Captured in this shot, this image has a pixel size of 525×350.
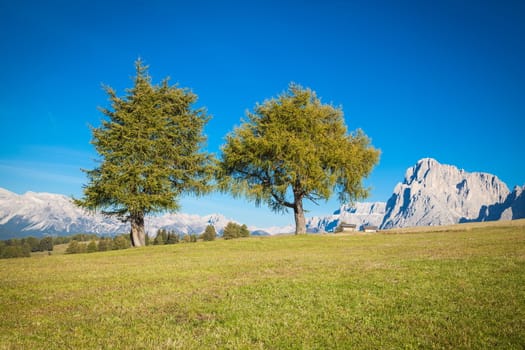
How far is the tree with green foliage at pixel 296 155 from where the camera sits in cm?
3572

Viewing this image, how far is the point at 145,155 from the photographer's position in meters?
33.5

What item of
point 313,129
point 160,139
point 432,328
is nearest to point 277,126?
point 313,129

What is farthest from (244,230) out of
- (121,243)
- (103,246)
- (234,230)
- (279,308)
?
(279,308)

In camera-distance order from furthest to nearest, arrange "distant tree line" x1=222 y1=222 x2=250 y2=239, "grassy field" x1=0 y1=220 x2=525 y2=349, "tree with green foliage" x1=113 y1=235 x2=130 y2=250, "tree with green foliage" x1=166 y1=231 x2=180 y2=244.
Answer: "tree with green foliage" x1=166 y1=231 x2=180 y2=244 → "distant tree line" x1=222 y1=222 x2=250 y2=239 → "tree with green foliage" x1=113 y1=235 x2=130 y2=250 → "grassy field" x1=0 y1=220 x2=525 y2=349

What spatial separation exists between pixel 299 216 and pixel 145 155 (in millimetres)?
18389

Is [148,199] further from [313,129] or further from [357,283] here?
[357,283]

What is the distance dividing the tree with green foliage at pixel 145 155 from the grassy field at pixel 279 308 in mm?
17922

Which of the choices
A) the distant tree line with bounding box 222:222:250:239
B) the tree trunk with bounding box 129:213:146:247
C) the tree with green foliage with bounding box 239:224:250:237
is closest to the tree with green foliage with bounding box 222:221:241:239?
the distant tree line with bounding box 222:222:250:239

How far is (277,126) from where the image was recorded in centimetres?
3734

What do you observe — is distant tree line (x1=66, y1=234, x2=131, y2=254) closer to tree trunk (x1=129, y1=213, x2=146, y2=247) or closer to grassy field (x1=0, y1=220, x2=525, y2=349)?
tree trunk (x1=129, y1=213, x2=146, y2=247)

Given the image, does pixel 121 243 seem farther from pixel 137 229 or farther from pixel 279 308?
pixel 279 308

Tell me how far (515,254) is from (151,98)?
33497 mm

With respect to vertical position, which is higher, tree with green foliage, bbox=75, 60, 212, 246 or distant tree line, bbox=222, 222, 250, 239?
tree with green foliage, bbox=75, 60, 212, 246

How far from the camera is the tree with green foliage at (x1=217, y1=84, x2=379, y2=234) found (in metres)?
35.7
